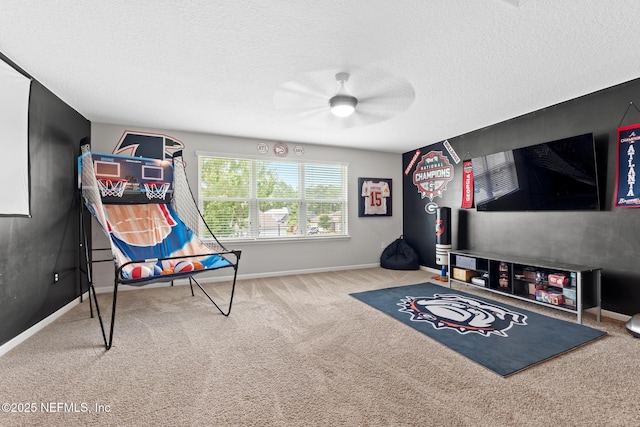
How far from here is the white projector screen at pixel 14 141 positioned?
7.04ft

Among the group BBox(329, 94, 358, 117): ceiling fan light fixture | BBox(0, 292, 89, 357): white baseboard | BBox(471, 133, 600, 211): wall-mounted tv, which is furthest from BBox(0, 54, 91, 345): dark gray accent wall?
BBox(471, 133, 600, 211): wall-mounted tv

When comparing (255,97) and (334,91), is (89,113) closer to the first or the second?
(255,97)

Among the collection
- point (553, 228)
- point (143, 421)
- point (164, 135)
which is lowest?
point (143, 421)

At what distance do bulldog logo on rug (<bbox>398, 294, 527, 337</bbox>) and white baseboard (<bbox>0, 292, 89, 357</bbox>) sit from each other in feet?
11.0

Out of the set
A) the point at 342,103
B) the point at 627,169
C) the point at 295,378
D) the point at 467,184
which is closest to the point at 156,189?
the point at 342,103

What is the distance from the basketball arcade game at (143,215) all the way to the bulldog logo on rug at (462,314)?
1945 millimetres

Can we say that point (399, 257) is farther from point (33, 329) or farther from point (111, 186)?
point (33, 329)

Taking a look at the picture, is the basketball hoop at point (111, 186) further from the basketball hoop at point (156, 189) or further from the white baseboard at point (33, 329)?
the white baseboard at point (33, 329)

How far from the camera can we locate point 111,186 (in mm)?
3242

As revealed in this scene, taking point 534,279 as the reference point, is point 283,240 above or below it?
above

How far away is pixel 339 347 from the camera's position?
224 centimetres

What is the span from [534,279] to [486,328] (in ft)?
3.53

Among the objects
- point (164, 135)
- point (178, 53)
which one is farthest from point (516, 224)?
point (164, 135)

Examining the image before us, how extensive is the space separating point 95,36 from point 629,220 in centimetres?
469
